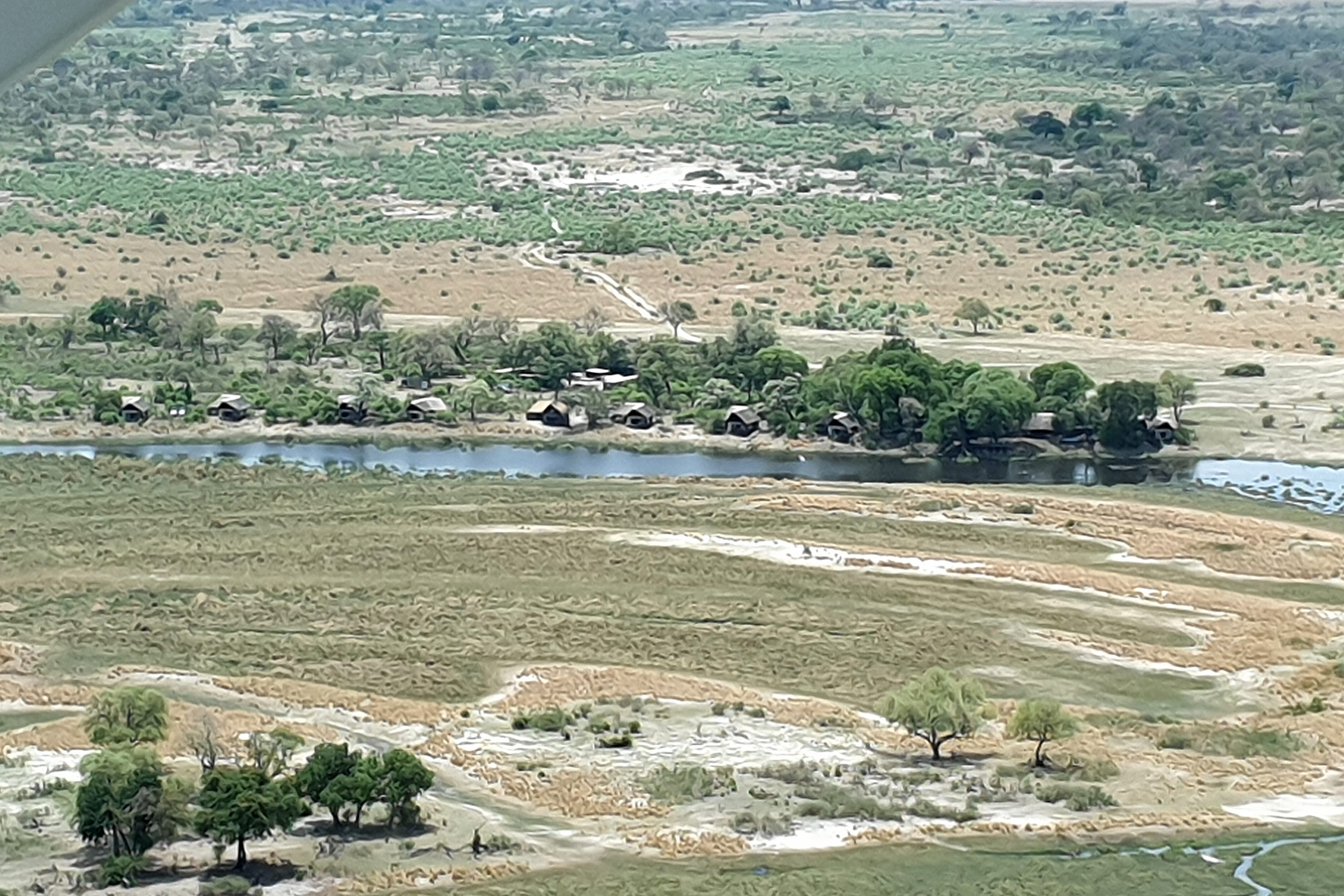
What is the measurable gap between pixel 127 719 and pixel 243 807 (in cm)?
91

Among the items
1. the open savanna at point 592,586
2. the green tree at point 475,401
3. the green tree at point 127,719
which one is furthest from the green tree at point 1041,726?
the green tree at point 475,401

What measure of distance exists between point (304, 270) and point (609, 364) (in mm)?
2809

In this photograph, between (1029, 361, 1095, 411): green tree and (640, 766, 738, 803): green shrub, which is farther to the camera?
(1029, 361, 1095, 411): green tree

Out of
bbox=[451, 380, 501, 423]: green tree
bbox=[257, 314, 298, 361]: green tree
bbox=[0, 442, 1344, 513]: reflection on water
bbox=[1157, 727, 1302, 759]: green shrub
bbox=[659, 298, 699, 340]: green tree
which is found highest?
bbox=[659, 298, 699, 340]: green tree

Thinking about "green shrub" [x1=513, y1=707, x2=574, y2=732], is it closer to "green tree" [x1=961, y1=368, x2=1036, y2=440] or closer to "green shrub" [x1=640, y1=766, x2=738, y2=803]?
"green shrub" [x1=640, y1=766, x2=738, y2=803]

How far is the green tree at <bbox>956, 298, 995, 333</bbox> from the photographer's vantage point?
899 cm

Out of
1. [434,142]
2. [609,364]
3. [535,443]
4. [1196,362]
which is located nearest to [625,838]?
[535,443]

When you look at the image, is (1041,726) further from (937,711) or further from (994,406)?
(994,406)

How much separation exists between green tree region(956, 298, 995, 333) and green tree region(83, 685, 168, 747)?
5.15 meters

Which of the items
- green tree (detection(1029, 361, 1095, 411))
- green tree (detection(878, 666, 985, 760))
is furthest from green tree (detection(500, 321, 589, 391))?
green tree (detection(878, 666, 985, 760))

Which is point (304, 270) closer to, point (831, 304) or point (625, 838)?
point (831, 304)

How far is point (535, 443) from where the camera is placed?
24.1 feet

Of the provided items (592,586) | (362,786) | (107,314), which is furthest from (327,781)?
(107,314)

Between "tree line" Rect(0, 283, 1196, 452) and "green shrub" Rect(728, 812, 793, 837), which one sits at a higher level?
"tree line" Rect(0, 283, 1196, 452)
